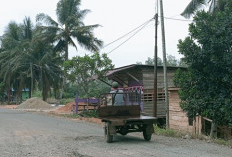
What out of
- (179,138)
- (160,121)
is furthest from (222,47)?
(160,121)

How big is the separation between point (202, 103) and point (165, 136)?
2024 millimetres

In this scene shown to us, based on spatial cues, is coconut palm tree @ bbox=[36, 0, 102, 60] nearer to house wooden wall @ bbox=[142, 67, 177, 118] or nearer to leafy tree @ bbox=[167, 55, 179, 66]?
house wooden wall @ bbox=[142, 67, 177, 118]

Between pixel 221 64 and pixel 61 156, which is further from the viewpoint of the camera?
pixel 221 64

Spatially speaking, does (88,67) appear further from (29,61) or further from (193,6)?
(29,61)

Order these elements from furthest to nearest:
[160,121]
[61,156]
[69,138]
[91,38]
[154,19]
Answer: [91,38]
[160,121]
[154,19]
[69,138]
[61,156]

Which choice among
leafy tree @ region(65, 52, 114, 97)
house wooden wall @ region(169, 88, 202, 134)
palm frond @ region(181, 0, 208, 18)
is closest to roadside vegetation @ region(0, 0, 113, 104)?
leafy tree @ region(65, 52, 114, 97)

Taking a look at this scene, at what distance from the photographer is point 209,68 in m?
12.0

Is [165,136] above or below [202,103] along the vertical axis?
below

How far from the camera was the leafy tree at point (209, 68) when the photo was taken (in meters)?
11.4

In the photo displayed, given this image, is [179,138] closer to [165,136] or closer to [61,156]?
[165,136]

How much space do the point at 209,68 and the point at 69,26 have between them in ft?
102

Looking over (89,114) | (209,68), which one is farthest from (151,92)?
(209,68)

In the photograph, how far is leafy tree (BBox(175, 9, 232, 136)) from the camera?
37.3 ft

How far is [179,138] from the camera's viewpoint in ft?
40.4
